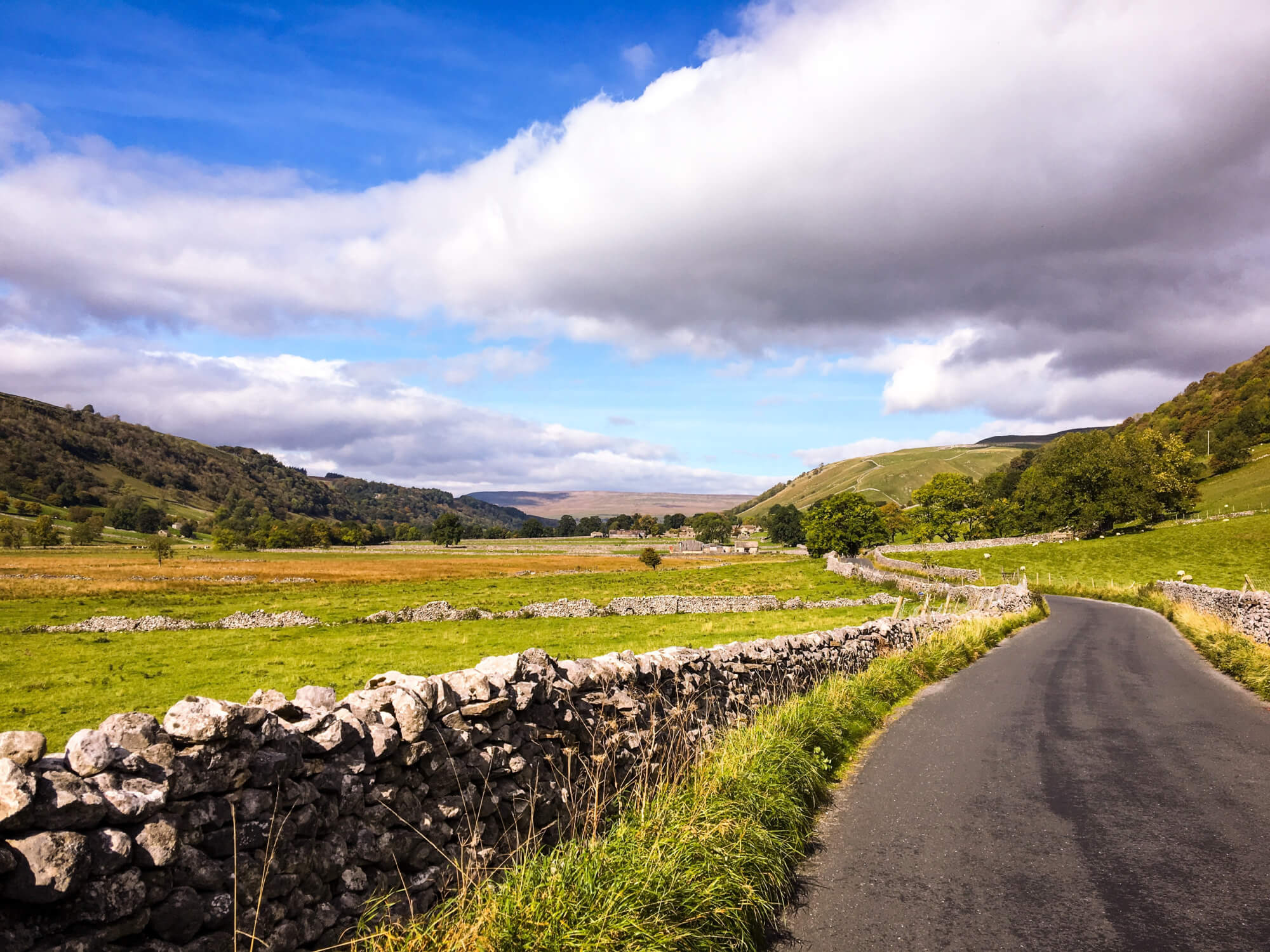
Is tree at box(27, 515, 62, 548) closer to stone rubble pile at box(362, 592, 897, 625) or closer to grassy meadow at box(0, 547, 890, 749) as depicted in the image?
grassy meadow at box(0, 547, 890, 749)

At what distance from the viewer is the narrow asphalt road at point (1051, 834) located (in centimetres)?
584

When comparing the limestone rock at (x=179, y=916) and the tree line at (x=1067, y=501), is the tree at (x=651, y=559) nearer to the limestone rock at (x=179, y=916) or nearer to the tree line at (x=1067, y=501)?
the tree line at (x=1067, y=501)

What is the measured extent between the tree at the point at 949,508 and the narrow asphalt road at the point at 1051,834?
127 m

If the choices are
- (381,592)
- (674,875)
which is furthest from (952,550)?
(674,875)

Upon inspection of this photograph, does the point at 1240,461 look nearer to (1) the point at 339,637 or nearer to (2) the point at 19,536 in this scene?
(1) the point at 339,637

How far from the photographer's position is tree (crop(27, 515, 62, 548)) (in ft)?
356

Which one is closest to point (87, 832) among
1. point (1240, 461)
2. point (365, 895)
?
point (365, 895)

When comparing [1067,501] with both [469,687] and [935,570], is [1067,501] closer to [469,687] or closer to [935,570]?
[935,570]

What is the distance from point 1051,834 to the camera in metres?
7.80

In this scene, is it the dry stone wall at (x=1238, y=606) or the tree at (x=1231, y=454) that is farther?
the tree at (x=1231, y=454)

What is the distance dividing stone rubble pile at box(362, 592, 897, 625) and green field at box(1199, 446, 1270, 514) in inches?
3054

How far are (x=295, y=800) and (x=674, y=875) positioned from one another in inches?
124

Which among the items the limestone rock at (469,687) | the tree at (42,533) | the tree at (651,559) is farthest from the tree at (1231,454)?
the tree at (42,533)

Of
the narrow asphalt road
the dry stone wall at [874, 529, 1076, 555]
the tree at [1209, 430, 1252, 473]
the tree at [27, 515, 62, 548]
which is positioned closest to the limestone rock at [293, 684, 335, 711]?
the narrow asphalt road
